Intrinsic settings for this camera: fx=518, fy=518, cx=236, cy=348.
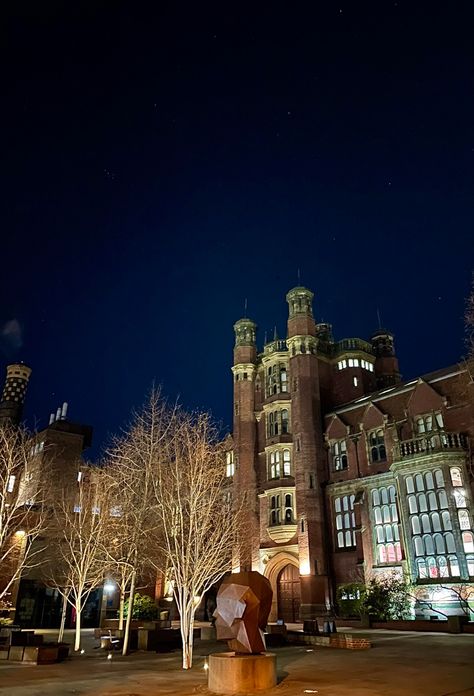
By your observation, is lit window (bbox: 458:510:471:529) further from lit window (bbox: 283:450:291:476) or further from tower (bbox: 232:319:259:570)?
tower (bbox: 232:319:259:570)

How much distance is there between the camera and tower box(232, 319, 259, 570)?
1607 inches

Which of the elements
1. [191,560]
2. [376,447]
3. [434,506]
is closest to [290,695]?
[191,560]

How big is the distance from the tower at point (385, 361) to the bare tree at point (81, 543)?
27.3m

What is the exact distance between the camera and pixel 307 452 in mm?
39594

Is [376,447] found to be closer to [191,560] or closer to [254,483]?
[254,483]

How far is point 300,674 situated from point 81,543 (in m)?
11.3

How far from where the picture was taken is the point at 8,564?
37969 millimetres

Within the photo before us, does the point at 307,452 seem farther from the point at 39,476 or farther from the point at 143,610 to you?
the point at 39,476

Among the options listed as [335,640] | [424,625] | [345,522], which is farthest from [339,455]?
[335,640]

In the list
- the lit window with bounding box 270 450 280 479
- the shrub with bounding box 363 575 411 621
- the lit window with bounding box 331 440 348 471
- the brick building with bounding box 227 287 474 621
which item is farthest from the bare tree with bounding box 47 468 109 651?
the lit window with bounding box 331 440 348 471

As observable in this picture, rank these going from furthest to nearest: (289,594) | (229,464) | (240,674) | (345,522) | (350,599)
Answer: (229,464) < (289,594) < (345,522) < (350,599) < (240,674)

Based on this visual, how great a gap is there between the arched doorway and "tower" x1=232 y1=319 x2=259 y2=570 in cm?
249

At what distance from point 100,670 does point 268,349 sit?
33.6 metres

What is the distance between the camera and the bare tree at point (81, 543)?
2112cm
